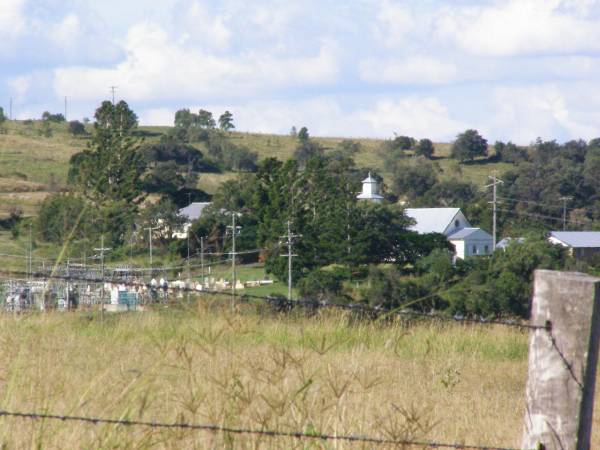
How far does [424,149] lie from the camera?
305 feet

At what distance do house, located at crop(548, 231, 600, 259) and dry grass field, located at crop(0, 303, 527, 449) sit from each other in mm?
41603

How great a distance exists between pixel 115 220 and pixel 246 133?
84.2 m

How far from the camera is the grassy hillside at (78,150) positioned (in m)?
60.5

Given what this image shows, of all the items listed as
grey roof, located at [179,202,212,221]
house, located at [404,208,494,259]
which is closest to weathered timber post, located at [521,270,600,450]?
grey roof, located at [179,202,212,221]

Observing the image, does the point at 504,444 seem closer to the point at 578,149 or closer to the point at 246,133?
the point at 578,149

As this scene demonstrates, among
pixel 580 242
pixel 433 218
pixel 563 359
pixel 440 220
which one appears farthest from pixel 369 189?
pixel 563 359

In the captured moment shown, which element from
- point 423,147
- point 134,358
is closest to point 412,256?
point 134,358

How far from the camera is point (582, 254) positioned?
1934 inches

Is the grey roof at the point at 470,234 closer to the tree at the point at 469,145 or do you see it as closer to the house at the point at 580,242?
the house at the point at 580,242

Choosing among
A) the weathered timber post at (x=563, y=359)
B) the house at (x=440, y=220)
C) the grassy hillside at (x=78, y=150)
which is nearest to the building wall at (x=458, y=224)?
the house at (x=440, y=220)

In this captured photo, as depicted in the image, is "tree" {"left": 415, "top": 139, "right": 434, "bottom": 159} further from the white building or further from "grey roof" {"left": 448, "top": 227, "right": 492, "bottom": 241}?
"grey roof" {"left": 448, "top": 227, "right": 492, "bottom": 241}

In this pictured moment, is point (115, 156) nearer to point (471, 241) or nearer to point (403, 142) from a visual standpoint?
point (471, 241)

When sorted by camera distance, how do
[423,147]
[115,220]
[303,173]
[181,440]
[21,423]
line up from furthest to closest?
1. [423,147]
2. [303,173]
3. [115,220]
4. [21,423]
5. [181,440]

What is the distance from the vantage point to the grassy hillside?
6050 cm
